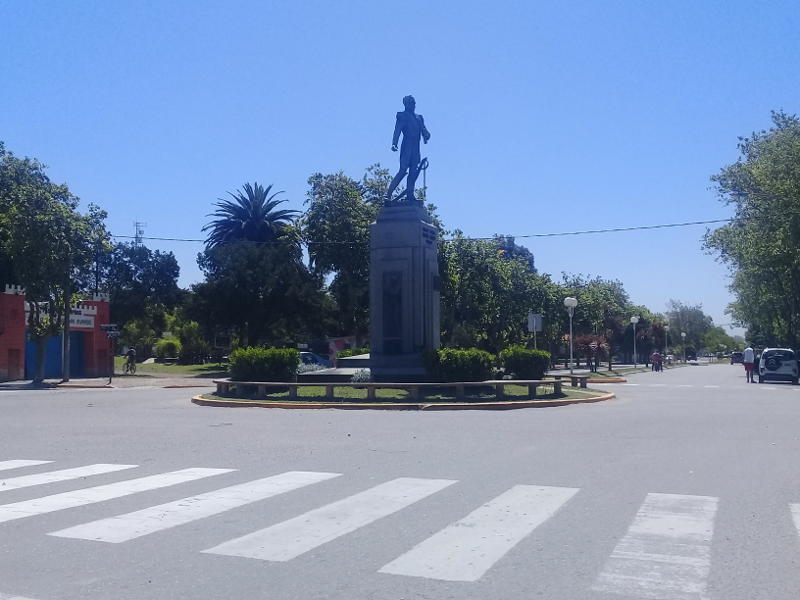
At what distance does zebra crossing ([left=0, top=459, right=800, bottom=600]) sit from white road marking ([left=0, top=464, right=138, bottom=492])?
2 cm

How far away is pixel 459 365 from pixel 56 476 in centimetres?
1385

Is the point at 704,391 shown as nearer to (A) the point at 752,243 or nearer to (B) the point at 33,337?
(A) the point at 752,243

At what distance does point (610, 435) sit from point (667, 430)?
5.20 ft

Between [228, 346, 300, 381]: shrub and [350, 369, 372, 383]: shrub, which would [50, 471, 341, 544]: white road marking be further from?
[350, 369, 372, 383]: shrub

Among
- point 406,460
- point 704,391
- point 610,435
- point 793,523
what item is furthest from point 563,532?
point 704,391

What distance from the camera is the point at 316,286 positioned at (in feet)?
187

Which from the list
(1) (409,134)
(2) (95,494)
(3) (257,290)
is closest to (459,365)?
(1) (409,134)

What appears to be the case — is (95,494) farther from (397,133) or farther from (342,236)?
(342,236)

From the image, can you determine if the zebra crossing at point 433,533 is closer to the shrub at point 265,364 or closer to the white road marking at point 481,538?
the white road marking at point 481,538

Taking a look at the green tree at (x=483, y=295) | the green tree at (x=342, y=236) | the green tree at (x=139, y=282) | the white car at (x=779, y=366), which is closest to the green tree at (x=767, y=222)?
the white car at (x=779, y=366)

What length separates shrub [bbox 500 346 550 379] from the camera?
82.8ft

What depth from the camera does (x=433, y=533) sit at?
7.07 meters

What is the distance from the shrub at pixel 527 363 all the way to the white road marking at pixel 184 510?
15.7m

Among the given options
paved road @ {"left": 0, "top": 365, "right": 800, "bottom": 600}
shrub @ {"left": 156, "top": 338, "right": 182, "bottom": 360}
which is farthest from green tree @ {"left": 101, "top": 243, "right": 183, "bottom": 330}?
paved road @ {"left": 0, "top": 365, "right": 800, "bottom": 600}
